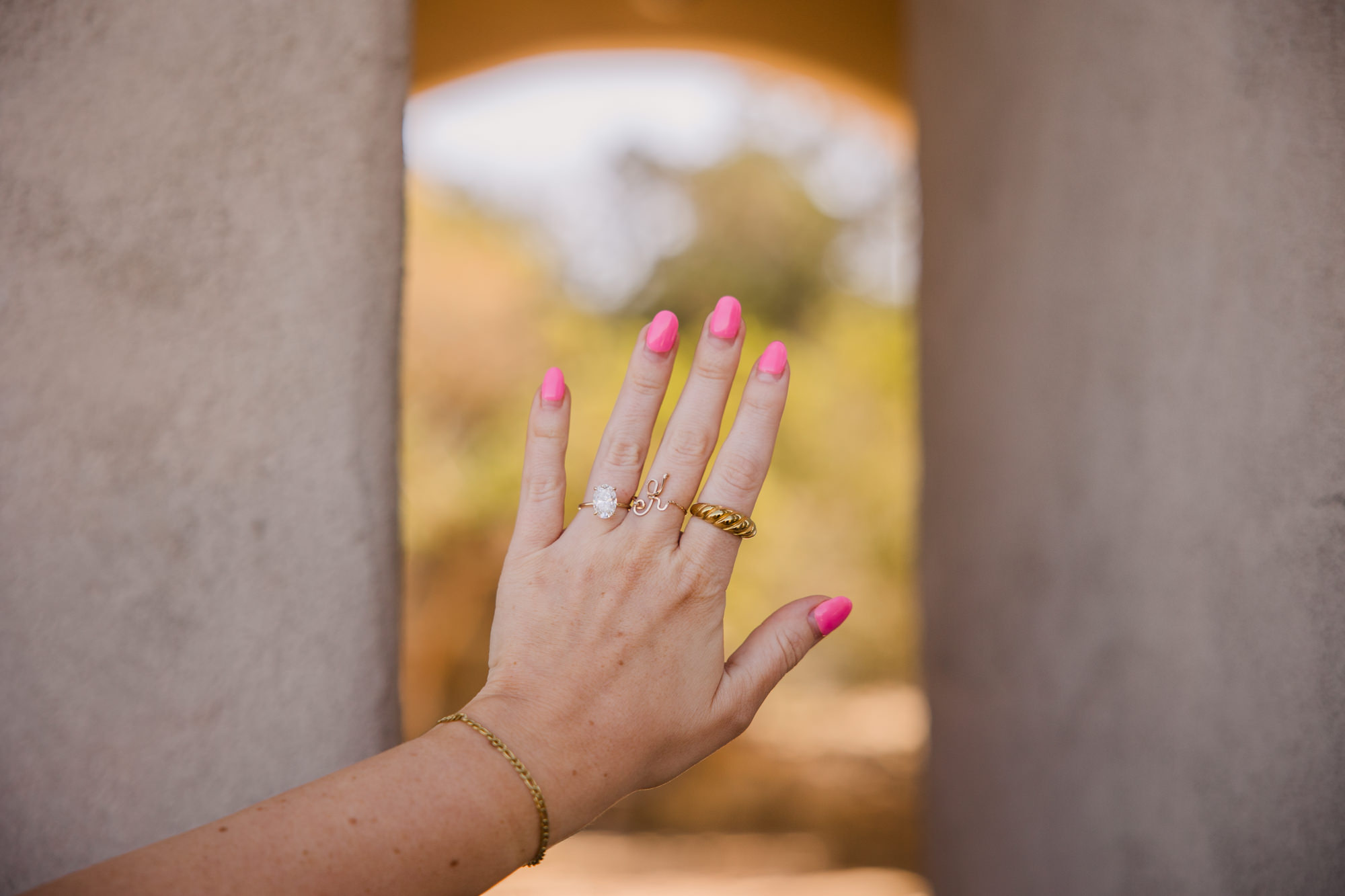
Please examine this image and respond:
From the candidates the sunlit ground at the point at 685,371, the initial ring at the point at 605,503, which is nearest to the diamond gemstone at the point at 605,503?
the initial ring at the point at 605,503

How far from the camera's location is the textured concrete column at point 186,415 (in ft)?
2.68

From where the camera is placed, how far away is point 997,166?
1.52 m

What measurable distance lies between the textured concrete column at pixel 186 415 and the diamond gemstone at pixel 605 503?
27 cm

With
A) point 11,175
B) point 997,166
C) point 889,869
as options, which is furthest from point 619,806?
point 11,175

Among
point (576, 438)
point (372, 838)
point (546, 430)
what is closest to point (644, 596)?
point (546, 430)

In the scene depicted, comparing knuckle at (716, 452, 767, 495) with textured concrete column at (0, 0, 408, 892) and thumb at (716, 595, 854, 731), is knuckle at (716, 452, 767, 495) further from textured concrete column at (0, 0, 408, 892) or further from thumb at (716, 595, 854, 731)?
textured concrete column at (0, 0, 408, 892)

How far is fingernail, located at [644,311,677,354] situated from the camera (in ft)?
2.70

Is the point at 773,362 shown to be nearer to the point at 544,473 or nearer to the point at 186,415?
the point at 544,473

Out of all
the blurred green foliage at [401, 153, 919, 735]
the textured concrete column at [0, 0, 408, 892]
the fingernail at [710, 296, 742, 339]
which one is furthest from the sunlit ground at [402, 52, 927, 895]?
the fingernail at [710, 296, 742, 339]

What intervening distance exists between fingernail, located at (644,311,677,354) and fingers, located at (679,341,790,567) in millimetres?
93

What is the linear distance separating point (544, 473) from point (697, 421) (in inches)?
6.7

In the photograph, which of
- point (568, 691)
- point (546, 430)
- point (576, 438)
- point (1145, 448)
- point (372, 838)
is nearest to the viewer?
point (372, 838)

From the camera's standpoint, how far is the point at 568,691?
0.74m

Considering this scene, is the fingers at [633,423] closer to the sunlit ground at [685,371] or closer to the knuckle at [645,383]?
the knuckle at [645,383]
